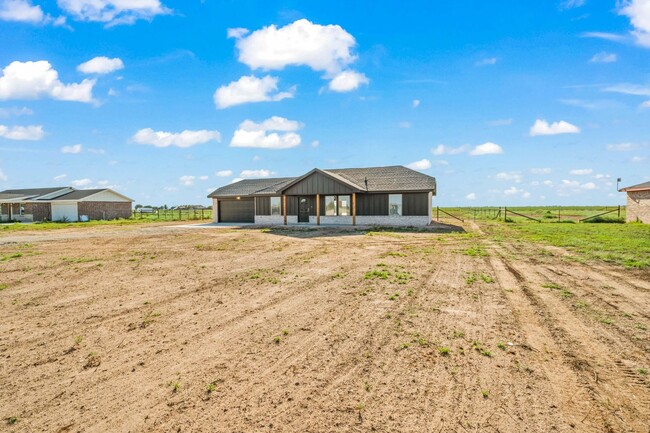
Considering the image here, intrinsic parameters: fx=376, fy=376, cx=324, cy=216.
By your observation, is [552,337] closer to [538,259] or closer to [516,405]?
[516,405]

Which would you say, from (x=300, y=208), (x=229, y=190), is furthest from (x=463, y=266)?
(x=229, y=190)

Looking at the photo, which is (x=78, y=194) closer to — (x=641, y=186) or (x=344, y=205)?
(x=344, y=205)

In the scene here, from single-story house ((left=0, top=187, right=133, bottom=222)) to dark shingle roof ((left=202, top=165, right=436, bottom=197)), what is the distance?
54.4 feet

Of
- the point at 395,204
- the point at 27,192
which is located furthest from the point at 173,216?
the point at 395,204

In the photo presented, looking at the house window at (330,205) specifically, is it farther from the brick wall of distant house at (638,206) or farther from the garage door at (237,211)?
the brick wall of distant house at (638,206)

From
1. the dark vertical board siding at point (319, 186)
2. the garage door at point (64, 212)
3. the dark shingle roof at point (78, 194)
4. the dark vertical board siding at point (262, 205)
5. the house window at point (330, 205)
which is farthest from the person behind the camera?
the dark shingle roof at point (78, 194)

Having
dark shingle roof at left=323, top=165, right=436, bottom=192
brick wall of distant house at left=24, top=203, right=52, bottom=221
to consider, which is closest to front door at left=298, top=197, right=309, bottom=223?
dark shingle roof at left=323, top=165, right=436, bottom=192

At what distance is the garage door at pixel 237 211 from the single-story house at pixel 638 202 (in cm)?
3029

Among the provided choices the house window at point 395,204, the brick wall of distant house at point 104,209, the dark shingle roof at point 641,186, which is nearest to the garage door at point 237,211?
the house window at point 395,204

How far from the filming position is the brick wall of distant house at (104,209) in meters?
40.5

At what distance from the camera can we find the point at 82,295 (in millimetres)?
7836

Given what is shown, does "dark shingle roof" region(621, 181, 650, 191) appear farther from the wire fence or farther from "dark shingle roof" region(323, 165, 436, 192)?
the wire fence

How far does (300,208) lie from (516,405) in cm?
2690

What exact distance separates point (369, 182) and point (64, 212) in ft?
108
